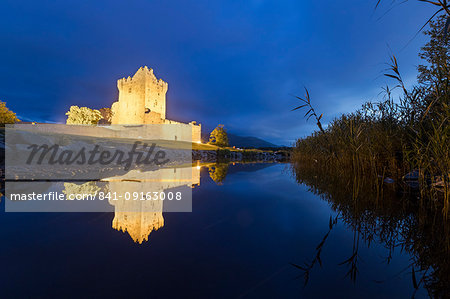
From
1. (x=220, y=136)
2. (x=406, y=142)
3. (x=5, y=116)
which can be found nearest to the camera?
(x=406, y=142)

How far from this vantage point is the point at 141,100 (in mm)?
36562

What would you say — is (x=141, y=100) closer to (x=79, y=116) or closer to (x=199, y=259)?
(x=79, y=116)

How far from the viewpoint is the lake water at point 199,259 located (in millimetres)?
959

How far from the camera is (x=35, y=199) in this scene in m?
2.70

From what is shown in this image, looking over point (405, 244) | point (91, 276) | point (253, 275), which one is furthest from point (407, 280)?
point (91, 276)

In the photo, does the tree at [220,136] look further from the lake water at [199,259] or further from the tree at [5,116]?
the lake water at [199,259]

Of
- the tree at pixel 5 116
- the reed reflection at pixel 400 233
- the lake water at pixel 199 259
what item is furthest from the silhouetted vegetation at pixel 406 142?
the tree at pixel 5 116

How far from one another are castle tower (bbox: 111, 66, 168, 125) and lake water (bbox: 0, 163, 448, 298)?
3742 cm

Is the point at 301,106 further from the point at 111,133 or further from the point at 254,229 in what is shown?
the point at 111,133

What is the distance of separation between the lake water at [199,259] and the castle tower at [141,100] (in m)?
37.4

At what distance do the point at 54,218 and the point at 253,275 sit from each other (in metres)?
2.05

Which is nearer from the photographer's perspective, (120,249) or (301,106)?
(120,249)

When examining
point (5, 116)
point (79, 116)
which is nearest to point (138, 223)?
point (5, 116)

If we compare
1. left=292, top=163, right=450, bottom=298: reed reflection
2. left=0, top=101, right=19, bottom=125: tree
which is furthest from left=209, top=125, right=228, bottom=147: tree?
Answer: left=292, top=163, right=450, bottom=298: reed reflection
